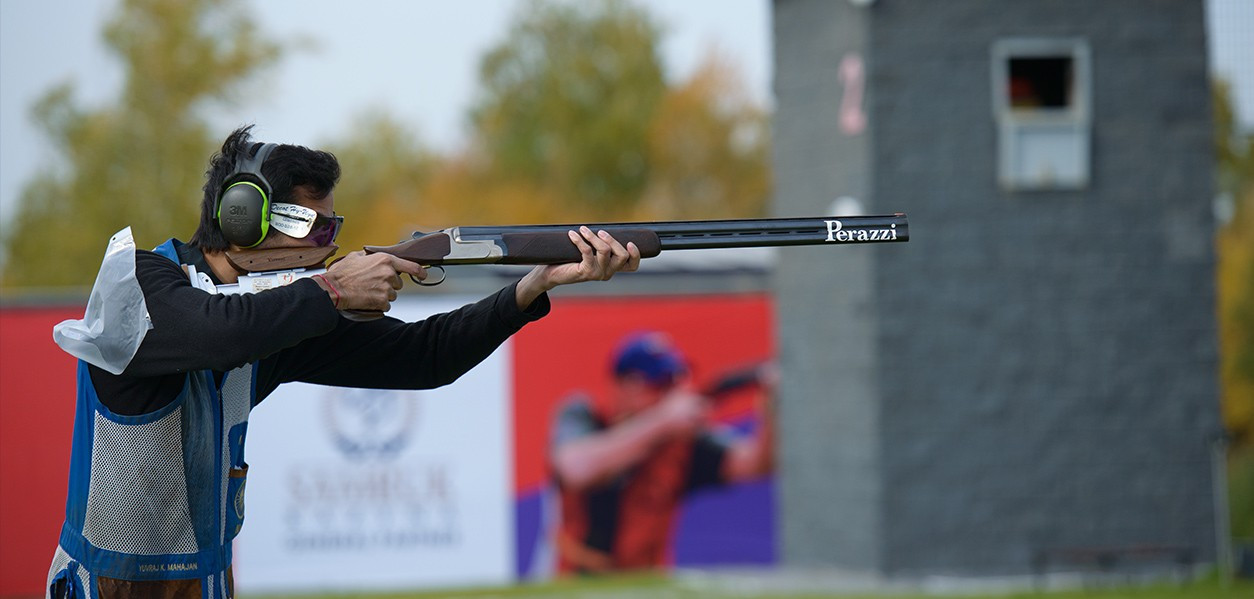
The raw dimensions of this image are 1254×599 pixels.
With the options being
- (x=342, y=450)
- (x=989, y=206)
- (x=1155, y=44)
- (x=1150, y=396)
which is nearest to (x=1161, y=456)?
(x=1150, y=396)

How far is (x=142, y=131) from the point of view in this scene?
3177 centimetres

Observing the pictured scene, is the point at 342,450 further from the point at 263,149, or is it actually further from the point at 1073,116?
the point at 263,149

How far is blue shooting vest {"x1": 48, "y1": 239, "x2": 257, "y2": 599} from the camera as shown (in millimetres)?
Answer: 3766

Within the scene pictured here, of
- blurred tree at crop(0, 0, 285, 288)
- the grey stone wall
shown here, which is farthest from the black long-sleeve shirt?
blurred tree at crop(0, 0, 285, 288)

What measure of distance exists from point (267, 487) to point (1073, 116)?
797 centimetres

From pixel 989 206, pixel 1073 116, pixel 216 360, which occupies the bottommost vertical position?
pixel 216 360

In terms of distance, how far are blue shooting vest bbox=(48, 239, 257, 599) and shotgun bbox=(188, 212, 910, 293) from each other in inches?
9.9

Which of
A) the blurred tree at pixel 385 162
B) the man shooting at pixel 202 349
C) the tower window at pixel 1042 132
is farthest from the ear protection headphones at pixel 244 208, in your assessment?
the blurred tree at pixel 385 162

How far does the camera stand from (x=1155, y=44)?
12281 millimetres

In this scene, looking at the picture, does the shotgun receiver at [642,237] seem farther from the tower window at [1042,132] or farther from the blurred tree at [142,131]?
the blurred tree at [142,131]

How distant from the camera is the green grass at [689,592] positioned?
36.3 feet

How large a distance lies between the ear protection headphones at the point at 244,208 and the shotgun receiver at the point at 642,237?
0.31m

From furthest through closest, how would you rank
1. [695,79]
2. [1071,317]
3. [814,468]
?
[695,79] < [814,468] < [1071,317]

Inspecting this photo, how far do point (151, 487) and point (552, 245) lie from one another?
1272 millimetres
